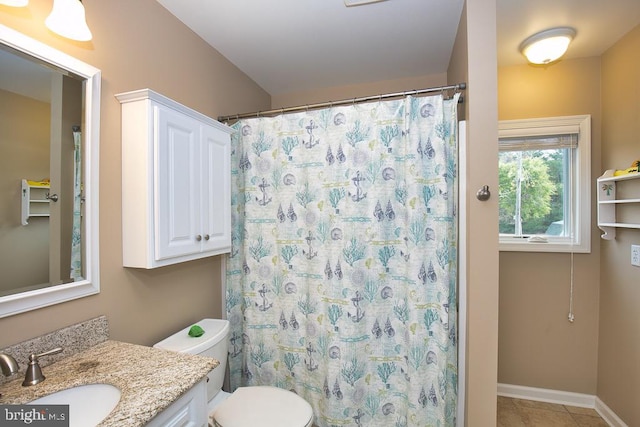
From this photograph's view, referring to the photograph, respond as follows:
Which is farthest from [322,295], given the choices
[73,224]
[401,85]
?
[401,85]

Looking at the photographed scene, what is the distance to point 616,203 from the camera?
187 centimetres

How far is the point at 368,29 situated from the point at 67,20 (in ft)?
5.01

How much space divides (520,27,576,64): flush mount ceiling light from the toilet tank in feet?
8.52

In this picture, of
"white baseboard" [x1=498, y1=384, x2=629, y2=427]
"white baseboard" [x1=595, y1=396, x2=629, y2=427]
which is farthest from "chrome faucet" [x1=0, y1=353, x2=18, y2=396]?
"white baseboard" [x1=595, y1=396, x2=629, y2=427]

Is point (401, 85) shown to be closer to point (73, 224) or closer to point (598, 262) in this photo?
point (598, 262)

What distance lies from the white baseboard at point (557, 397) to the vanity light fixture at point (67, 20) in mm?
3293

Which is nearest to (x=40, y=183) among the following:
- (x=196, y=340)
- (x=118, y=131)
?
(x=118, y=131)

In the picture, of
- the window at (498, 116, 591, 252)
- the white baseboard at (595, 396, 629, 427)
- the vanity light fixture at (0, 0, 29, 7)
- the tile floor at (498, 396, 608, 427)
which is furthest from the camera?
the window at (498, 116, 591, 252)

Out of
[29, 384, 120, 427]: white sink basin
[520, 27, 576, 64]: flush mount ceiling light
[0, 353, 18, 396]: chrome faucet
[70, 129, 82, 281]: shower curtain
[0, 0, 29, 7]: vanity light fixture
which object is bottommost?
[29, 384, 120, 427]: white sink basin

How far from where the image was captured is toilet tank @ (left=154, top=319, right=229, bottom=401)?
139 cm

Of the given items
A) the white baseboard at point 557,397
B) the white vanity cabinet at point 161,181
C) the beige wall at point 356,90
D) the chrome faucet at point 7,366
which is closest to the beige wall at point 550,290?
the white baseboard at point 557,397

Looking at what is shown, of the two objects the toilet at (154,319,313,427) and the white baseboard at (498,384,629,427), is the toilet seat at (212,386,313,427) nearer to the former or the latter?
the toilet at (154,319,313,427)

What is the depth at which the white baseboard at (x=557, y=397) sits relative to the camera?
2.00m

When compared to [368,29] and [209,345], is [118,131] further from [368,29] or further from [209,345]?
[368,29]
